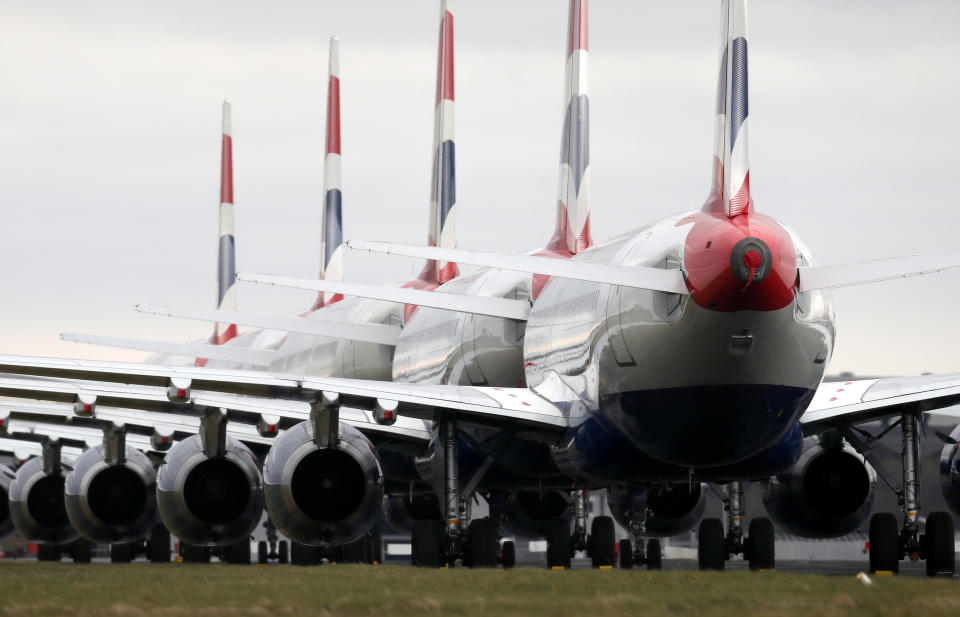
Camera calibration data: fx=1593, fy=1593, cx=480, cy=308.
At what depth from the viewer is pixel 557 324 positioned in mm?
23188

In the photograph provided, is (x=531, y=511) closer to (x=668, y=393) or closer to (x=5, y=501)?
(x=5, y=501)

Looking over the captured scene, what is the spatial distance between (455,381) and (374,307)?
8.91 metres

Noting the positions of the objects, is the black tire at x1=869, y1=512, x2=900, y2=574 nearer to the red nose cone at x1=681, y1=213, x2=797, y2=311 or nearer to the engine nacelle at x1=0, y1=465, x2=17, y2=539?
the red nose cone at x1=681, y1=213, x2=797, y2=311

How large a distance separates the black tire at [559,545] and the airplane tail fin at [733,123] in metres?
8.53

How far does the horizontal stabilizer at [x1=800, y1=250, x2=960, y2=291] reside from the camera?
1750cm

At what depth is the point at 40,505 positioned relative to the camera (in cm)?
3238

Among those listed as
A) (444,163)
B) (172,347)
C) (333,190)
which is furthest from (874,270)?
(333,190)

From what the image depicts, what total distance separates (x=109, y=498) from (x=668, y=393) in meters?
12.3

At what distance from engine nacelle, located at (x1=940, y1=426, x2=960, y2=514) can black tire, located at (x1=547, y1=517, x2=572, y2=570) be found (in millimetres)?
6442

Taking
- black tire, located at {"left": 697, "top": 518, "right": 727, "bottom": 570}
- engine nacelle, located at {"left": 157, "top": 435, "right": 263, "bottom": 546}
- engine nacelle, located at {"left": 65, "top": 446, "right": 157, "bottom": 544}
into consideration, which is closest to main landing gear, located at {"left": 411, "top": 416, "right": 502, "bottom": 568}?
engine nacelle, located at {"left": 157, "top": 435, "right": 263, "bottom": 546}

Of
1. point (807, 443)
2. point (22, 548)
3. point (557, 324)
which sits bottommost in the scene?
point (22, 548)

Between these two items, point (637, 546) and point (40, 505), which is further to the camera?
point (40, 505)

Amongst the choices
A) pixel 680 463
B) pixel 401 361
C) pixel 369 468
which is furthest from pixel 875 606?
pixel 401 361

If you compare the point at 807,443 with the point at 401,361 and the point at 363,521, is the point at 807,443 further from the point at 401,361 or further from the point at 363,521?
the point at 401,361
